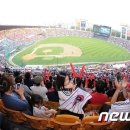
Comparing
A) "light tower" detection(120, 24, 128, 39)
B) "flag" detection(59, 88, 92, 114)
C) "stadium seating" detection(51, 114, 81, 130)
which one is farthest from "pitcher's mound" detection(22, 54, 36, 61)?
"stadium seating" detection(51, 114, 81, 130)

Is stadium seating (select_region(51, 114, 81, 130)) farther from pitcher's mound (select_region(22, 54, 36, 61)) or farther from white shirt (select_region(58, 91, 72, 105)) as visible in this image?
pitcher's mound (select_region(22, 54, 36, 61))

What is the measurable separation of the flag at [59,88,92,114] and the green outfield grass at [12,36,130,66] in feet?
58.9

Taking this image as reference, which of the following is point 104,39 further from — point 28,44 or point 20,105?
point 20,105

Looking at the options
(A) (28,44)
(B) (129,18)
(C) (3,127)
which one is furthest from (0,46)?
(C) (3,127)

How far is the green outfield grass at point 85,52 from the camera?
925 inches

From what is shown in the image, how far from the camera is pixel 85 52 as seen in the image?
2641cm

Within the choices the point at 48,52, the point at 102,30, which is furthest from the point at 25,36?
the point at 102,30

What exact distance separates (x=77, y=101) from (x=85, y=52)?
21.6 m

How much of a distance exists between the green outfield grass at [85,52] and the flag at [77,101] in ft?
58.9

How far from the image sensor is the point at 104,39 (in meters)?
27.2

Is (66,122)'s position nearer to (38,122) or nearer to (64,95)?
(38,122)

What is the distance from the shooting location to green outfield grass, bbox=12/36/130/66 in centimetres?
2348

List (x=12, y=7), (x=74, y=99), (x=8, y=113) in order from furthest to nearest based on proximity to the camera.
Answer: (x=12, y=7) < (x=8, y=113) < (x=74, y=99)

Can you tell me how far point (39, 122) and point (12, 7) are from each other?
17516 millimetres
